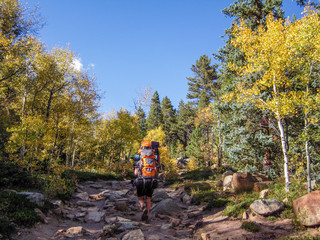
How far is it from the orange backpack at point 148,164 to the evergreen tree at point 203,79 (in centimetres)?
2907

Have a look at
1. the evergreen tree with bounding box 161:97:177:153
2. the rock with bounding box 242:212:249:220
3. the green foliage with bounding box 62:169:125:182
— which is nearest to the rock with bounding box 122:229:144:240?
the rock with bounding box 242:212:249:220

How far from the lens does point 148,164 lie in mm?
7141

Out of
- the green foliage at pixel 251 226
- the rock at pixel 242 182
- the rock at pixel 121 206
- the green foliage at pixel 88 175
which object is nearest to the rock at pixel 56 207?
the rock at pixel 121 206

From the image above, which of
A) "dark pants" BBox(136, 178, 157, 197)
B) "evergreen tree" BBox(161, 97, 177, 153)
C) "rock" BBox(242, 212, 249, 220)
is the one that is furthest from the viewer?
"evergreen tree" BBox(161, 97, 177, 153)

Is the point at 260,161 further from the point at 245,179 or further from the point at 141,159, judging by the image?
the point at 141,159

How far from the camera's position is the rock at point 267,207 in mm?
6195

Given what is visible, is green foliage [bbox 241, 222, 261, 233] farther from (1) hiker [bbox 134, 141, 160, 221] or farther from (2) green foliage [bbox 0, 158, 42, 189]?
(2) green foliage [bbox 0, 158, 42, 189]

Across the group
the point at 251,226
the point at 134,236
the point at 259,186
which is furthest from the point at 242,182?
the point at 134,236

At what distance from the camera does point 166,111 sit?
5450 centimetres

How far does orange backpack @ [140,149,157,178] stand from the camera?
7.08 metres

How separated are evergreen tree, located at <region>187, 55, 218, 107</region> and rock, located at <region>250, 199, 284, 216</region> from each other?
29.2 meters

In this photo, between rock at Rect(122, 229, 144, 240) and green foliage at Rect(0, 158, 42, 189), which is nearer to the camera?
rock at Rect(122, 229, 144, 240)

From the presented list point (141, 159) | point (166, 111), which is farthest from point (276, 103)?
point (166, 111)

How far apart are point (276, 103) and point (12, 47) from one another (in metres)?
13.6
